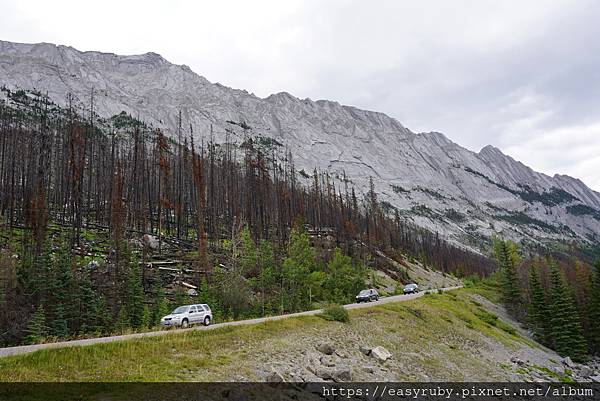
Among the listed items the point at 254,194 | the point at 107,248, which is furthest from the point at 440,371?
the point at 254,194

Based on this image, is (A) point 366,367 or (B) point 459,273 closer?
(A) point 366,367

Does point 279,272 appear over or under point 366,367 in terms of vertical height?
over

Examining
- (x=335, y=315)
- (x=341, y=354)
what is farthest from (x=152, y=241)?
(x=341, y=354)

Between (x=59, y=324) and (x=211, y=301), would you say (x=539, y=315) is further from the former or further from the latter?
(x=59, y=324)

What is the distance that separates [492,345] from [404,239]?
10151 cm

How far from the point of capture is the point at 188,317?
28062 millimetres

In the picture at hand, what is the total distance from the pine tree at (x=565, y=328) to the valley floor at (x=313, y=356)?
1079cm

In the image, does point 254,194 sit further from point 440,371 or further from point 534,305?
point 440,371

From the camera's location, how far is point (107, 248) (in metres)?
49.3

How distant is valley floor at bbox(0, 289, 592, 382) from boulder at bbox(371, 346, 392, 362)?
0.23m

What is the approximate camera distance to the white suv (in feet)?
90.5

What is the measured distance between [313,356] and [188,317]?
1131 cm

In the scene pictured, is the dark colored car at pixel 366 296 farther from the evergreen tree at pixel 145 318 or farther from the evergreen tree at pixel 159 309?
the evergreen tree at pixel 145 318

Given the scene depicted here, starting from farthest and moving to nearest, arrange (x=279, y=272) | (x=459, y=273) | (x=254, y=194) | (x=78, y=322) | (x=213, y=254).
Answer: (x=459, y=273) < (x=254, y=194) < (x=213, y=254) < (x=279, y=272) < (x=78, y=322)
